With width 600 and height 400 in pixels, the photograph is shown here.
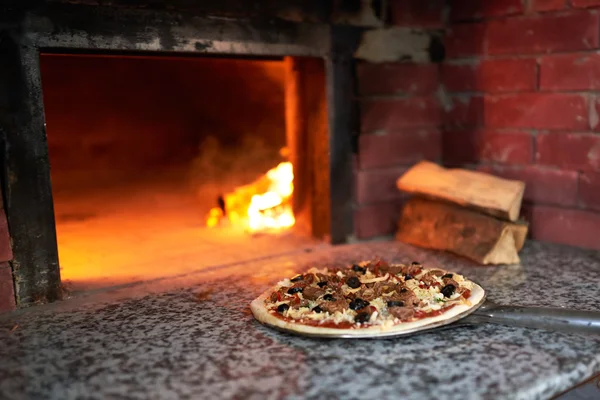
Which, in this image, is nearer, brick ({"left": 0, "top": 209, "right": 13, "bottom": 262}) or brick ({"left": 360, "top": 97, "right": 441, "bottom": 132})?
brick ({"left": 0, "top": 209, "right": 13, "bottom": 262})

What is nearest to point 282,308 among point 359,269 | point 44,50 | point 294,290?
point 294,290

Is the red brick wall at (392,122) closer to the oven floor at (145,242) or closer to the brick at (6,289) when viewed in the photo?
the oven floor at (145,242)

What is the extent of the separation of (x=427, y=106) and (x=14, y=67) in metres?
1.58

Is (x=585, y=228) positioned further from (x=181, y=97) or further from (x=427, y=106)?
(x=181, y=97)

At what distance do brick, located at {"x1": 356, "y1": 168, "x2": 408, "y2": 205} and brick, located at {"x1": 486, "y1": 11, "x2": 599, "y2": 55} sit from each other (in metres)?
0.62

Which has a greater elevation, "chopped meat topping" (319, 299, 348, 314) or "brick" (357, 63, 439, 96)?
"brick" (357, 63, 439, 96)

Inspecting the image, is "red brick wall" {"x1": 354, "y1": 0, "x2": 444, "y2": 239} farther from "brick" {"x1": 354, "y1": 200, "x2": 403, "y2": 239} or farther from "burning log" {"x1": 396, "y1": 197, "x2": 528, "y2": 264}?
"burning log" {"x1": 396, "y1": 197, "x2": 528, "y2": 264}

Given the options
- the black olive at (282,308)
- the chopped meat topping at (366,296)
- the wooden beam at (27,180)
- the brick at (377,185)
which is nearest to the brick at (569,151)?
the brick at (377,185)

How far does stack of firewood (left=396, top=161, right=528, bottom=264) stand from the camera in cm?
196

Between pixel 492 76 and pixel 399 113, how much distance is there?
39 centimetres

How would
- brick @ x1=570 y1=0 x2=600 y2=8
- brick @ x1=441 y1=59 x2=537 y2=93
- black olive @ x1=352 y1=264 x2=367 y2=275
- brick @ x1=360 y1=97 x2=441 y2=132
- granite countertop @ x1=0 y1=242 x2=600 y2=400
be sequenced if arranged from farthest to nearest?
1. brick @ x1=360 y1=97 x2=441 y2=132
2. brick @ x1=441 y1=59 x2=537 y2=93
3. brick @ x1=570 y1=0 x2=600 y2=8
4. black olive @ x1=352 y1=264 x2=367 y2=275
5. granite countertop @ x1=0 y1=242 x2=600 y2=400

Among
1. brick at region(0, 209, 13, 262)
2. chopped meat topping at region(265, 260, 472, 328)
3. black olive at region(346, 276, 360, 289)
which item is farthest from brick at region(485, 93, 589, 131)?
brick at region(0, 209, 13, 262)

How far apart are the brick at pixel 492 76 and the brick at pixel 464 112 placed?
41 millimetres

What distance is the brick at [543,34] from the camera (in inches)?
78.4
